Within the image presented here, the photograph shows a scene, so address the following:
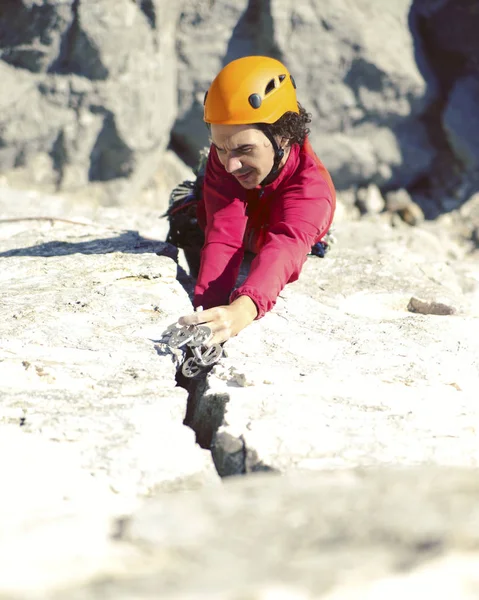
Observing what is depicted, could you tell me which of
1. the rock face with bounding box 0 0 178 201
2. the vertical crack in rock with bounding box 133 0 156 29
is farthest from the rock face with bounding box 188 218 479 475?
the vertical crack in rock with bounding box 133 0 156 29

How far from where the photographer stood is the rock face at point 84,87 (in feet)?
17.4

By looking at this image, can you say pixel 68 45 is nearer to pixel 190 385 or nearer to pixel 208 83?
pixel 208 83

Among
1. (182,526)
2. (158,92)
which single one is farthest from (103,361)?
(158,92)

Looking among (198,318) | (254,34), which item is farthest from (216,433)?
(254,34)

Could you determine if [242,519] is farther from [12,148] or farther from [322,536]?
[12,148]

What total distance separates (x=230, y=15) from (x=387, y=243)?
3.08 meters

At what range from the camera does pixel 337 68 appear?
646cm

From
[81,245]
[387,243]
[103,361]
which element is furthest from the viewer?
[387,243]

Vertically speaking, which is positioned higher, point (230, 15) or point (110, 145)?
point (230, 15)

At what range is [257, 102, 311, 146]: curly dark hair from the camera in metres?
2.45

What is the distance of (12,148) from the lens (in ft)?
18.3

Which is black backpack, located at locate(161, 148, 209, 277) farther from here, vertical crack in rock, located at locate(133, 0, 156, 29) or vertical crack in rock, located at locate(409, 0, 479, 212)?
vertical crack in rock, located at locate(409, 0, 479, 212)

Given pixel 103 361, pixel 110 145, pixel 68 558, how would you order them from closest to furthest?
pixel 68 558
pixel 103 361
pixel 110 145

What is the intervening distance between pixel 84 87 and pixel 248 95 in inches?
146
